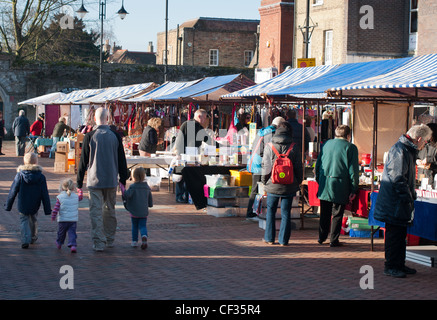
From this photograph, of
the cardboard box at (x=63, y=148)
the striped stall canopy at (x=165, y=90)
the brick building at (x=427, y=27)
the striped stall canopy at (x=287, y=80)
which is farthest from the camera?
the brick building at (x=427, y=27)

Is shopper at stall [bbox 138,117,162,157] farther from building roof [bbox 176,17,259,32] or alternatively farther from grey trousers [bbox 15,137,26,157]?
building roof [bbox 176,17,259,32]

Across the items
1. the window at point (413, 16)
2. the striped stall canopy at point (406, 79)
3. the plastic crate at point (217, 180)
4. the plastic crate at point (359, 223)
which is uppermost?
the window at point (413, 16)

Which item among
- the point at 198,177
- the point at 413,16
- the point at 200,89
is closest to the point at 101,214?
the point at 198,177

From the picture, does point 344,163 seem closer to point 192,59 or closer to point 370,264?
point 370,264

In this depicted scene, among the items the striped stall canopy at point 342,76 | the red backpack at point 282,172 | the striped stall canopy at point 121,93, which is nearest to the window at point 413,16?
the striped stall canopy at point 121,93

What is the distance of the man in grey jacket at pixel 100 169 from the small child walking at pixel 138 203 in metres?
0.27

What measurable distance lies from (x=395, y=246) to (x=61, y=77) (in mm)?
37458

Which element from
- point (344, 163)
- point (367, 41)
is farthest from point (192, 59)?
point (344, 163)

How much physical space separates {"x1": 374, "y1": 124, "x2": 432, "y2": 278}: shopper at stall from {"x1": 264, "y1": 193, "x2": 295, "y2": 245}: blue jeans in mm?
2060

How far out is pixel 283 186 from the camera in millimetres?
9922

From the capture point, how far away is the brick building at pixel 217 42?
63.5m

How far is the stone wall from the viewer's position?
136 feet

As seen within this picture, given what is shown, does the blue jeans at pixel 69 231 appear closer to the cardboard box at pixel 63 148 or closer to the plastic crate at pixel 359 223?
the plastic crate at pixel 359 223

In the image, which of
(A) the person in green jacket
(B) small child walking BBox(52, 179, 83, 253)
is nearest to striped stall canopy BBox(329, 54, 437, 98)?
(A) the person in green jacket
